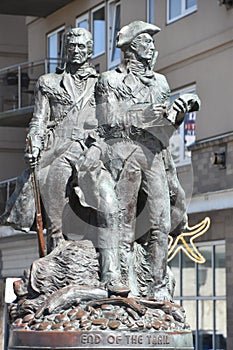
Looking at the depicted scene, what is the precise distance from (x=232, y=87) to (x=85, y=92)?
589 inches

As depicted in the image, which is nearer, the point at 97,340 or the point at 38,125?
the point at 97,340

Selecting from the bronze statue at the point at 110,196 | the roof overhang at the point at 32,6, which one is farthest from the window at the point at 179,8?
the bronze statue at the point at 110,196

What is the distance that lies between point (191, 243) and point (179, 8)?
17.6 feet

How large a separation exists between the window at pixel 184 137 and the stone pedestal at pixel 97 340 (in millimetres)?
17501

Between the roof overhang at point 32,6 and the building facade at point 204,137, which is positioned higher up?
the roof overhang at point 32,6

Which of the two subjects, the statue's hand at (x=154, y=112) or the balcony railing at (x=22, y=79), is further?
the balcony railing at (x=22, y=79)

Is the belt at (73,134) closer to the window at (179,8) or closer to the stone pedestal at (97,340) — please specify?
the stone pedestal at (97,340)

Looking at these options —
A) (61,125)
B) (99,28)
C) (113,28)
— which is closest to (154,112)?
(61,125)

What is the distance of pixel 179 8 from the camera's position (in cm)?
3102

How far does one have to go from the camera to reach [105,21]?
3509 cm

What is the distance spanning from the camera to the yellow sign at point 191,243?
28766 millimetres

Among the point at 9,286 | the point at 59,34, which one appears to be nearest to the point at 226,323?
the point at 9,286

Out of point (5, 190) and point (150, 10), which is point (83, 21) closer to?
point (150, 10)

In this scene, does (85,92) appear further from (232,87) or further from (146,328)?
(232,87)
